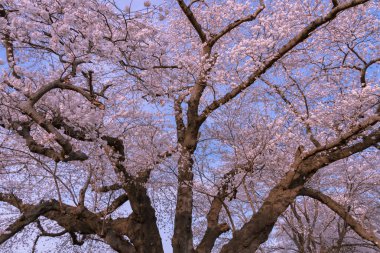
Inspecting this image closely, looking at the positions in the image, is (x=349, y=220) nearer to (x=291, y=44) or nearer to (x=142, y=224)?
(x=291, y=44)

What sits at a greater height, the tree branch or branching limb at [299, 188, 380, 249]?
the tree branch

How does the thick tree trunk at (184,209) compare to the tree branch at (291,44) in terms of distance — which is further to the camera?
the thick tree trunk at (184,209)

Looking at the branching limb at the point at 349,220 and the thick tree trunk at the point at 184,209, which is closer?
the branching limb at the point at 349,220

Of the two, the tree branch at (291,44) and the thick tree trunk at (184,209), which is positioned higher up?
the tree branch at (291,44)

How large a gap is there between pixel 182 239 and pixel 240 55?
3835mm

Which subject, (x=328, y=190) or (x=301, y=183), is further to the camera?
Result: (x=328, y=190)

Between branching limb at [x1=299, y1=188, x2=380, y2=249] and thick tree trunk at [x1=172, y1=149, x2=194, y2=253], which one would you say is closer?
branching limb at [x1=299, y1=188, x2=380, y2=249]

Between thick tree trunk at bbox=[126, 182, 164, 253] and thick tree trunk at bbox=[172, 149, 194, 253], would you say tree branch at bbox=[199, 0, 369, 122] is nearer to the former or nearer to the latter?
thick tree trunk at bbox=[172, 149, 194, 253]

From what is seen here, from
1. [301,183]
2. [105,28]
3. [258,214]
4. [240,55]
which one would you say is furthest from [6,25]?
[301,183]

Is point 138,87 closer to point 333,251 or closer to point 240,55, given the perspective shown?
point 240,55

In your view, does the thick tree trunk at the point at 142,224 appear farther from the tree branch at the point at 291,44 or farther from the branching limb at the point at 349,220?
the branching limb at the point at 349,220

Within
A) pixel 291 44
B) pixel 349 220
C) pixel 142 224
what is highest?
pixel 291 44

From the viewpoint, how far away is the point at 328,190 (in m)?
12.5

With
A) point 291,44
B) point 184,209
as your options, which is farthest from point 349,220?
point 291,44
